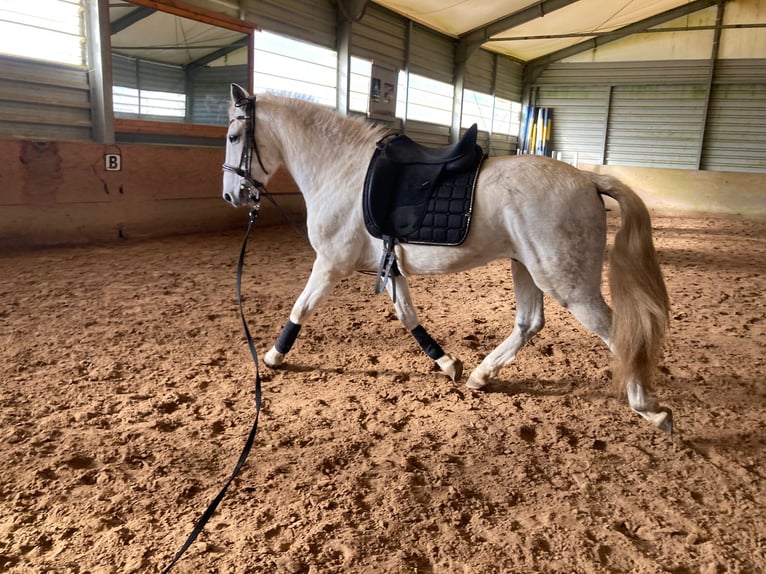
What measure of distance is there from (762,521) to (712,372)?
1.57 metres

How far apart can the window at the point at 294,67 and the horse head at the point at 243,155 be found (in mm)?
5394

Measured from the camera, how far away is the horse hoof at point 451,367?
123 inches

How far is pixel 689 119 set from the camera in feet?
48.9

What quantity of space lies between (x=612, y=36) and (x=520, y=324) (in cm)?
1574

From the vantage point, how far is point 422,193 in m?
2.65

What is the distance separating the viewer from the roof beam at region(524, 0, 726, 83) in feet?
47.6

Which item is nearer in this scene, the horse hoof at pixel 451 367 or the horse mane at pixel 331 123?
the horse mane at pixel 331 123

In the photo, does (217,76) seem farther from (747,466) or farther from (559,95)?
(559,95)

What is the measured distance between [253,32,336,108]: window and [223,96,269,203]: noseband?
540cm

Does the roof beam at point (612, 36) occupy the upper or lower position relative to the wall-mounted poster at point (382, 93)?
upper

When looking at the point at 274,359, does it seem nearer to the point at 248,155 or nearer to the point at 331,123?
the point at 248,155

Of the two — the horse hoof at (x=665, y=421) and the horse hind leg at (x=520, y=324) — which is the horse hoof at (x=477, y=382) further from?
the horse hoof at (x=665, y=421)

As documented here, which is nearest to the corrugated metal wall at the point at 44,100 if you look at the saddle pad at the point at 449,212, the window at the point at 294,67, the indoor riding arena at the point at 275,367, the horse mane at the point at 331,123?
the indoor riding arena at the point at 275,367

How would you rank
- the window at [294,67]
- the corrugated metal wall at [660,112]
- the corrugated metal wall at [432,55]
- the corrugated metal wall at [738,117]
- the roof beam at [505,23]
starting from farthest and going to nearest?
the corrugated metal wall at [660,112]
the corrugated metal wall at [738,117]
the corrugated metal wall at [432,55]
the roof beam at [505,23]
the window at [294,67]
